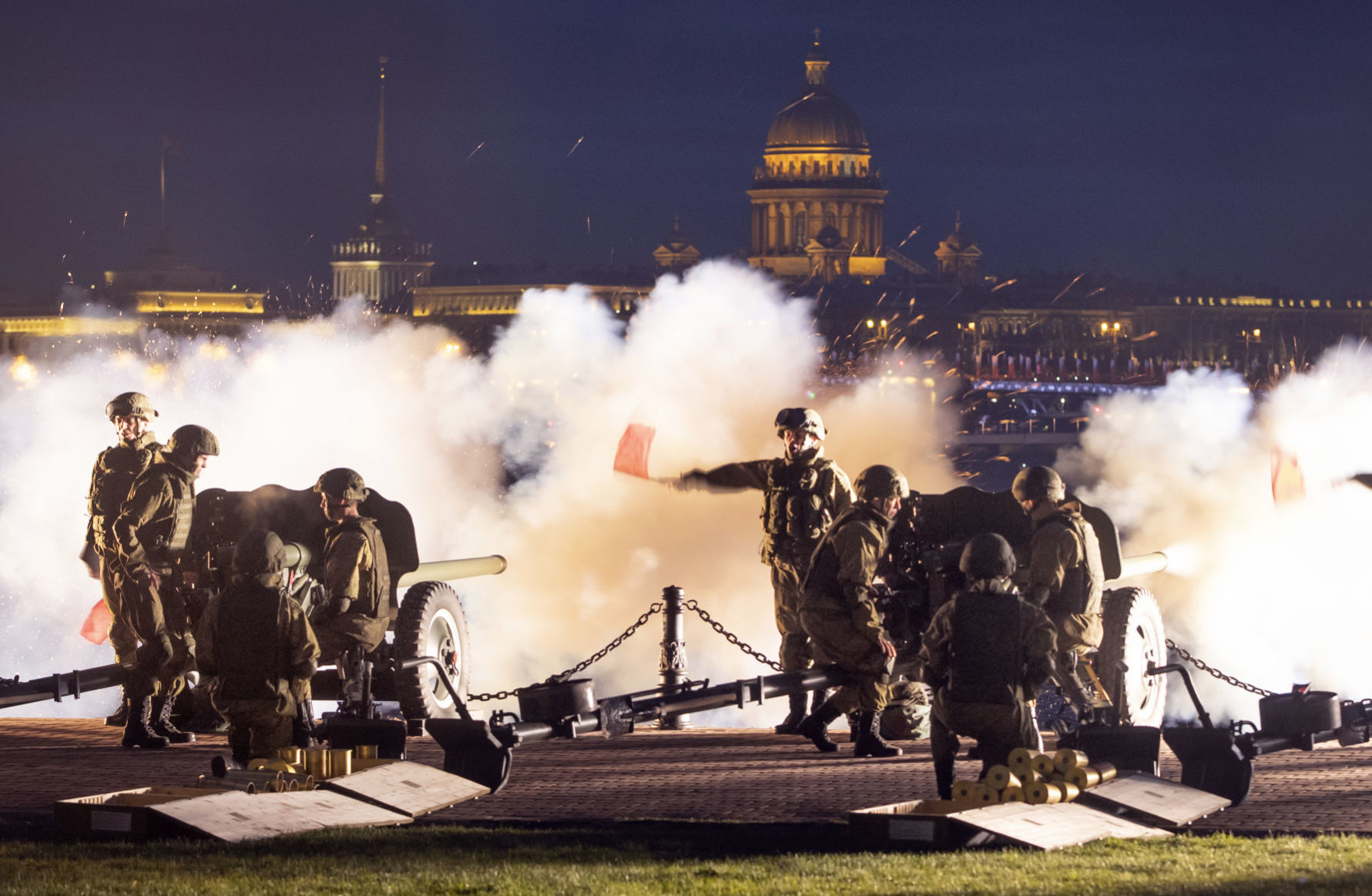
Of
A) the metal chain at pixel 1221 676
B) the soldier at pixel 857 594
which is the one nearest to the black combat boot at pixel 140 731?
the soldier at pixel 857 594

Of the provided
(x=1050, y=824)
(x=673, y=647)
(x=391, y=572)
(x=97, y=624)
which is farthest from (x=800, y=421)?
(x=97, y=624)

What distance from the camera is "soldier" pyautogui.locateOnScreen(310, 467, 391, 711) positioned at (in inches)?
504

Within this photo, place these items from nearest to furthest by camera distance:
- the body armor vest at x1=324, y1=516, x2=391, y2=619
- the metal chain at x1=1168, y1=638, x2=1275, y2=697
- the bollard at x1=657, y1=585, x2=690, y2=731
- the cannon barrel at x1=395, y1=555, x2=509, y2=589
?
the metal chain at x1=1168, y1=638, x2=1275, y2=697
the body armor vest at x1=324, y1=516, x2=391, y2=619
the cannon barrel at x1=395, y1=555, x2=509, y2=589
the bollard at x1=657, y1=585, x2=690, y2=731

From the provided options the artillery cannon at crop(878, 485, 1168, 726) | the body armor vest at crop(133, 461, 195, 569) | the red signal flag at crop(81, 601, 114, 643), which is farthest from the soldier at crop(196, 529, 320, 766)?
the red signal flag at crop(81, 601, 114, 643)

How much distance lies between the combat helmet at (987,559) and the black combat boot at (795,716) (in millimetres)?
3877

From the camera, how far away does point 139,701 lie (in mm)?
13836

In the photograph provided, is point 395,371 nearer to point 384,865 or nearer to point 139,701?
point 139,701

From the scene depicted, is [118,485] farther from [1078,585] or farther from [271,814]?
[1078,585]

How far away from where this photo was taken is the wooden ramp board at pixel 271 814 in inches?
394

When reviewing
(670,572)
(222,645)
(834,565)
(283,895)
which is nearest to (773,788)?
(834,565)

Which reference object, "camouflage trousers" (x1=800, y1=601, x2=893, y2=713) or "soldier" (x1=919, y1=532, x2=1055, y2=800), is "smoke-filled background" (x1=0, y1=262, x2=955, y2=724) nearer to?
"camouflage trousers" (x1=800, y1=601, x2=893, y2=713)

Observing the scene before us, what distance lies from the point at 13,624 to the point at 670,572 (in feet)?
42.8

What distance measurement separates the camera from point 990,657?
1054 centimetres

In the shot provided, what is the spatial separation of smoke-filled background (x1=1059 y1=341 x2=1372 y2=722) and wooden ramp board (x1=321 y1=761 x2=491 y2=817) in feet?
31.3
